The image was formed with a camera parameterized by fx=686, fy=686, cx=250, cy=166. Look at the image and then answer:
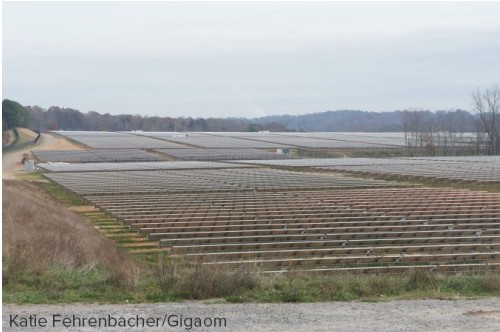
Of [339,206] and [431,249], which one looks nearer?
[431,249]

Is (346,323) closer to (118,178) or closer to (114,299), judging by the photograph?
(114,299)

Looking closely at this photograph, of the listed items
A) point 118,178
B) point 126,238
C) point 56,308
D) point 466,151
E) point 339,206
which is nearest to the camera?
point 56,308

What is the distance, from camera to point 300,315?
7.74 m

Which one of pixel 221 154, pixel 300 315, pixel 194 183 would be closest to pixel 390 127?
pixel 221 154

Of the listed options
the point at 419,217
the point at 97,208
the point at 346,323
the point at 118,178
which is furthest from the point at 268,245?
the point at 118,178

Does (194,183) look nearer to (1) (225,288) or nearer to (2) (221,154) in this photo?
(1) (225,288)

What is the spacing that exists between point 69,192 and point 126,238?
56.8 ft

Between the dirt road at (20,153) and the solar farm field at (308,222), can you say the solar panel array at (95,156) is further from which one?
the solar farm field at (308,222)

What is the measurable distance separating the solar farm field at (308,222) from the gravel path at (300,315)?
3.38 m

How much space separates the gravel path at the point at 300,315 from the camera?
7.24m

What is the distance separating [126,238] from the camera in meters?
20.3

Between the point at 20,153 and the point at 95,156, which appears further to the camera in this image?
the point at 20,153

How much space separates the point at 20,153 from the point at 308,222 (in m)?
62.1

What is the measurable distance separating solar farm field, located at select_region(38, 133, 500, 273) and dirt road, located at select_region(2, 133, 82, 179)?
15.7 metres
